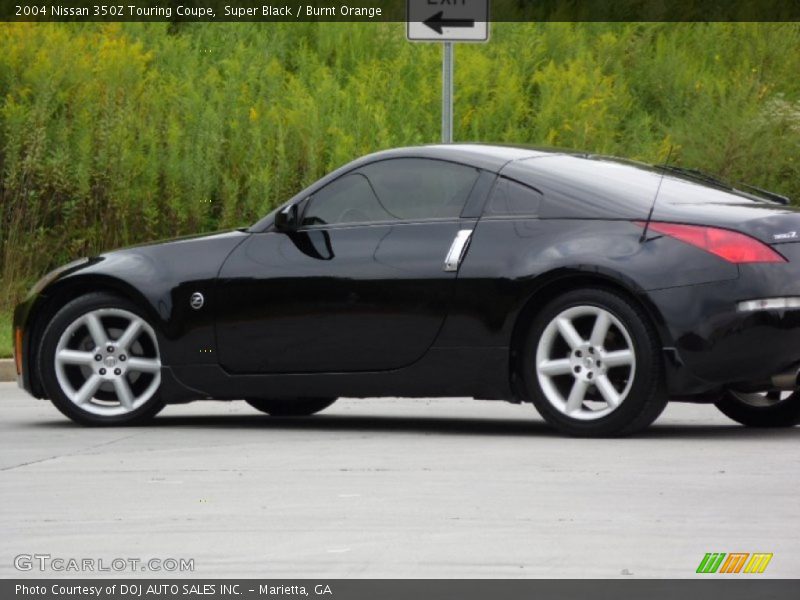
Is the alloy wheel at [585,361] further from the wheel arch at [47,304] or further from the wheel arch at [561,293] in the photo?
the wheel arch at [47,304]

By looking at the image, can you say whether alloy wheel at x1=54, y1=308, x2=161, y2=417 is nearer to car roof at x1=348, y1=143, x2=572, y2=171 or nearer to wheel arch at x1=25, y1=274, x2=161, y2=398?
wheel arch at x1=25, y1=274, x2=161, y2=398

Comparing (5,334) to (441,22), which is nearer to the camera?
(441,22)

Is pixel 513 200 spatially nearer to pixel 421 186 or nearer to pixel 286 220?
pixel 421 186

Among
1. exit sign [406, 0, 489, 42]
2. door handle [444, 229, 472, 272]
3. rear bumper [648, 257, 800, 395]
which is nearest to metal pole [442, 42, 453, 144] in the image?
exit sign [406, 0, 489, 42]

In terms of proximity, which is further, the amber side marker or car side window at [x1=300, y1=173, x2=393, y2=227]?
the amber side marker

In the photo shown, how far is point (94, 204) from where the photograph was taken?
20047mm

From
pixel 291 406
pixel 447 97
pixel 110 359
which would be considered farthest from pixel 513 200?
pixel 447 97

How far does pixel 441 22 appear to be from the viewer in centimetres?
1539

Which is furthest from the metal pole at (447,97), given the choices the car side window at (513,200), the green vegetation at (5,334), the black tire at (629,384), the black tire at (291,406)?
the black tire at (629,384)

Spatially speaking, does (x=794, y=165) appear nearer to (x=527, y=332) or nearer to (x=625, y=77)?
(x=625, y=77)

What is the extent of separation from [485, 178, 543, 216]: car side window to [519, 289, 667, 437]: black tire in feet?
1.84

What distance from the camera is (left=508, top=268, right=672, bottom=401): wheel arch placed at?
9.32 m

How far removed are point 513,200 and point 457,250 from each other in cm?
39
